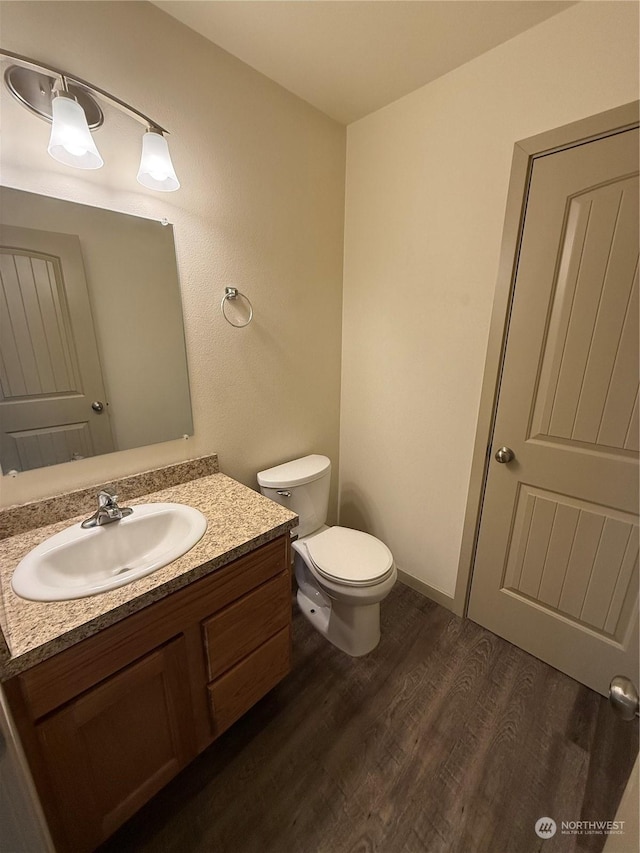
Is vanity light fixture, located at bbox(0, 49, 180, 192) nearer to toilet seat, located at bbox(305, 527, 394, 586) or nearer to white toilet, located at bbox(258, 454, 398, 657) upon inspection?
white toilet, located at bbox(258, 454, 398, 657)

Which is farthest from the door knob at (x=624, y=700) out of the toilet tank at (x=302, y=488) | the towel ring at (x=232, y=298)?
the towel ring at (x=232, y=298)

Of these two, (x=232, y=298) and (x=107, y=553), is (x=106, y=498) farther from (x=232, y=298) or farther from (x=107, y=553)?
(x=232, y=298)

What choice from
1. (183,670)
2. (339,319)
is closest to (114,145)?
(339,319)

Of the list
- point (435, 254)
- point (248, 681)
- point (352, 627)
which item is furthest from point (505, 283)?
point (248, 681)

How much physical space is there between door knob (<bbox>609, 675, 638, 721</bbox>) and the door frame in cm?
103

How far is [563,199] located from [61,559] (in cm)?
198

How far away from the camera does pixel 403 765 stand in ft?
3.92

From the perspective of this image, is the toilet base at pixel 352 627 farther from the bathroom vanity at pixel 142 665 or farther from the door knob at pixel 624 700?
the door knob at pixel 624 700

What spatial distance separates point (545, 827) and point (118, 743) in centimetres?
126

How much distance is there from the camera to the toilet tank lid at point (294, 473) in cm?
162

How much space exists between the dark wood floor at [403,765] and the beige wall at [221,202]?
101 centimetres

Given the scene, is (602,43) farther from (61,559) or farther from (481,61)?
(61,559)

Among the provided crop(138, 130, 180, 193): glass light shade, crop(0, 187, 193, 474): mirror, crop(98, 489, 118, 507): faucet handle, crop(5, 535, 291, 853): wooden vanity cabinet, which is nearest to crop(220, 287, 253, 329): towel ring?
crop(0, 187, 193, 474): mirror

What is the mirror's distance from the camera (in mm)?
1000
